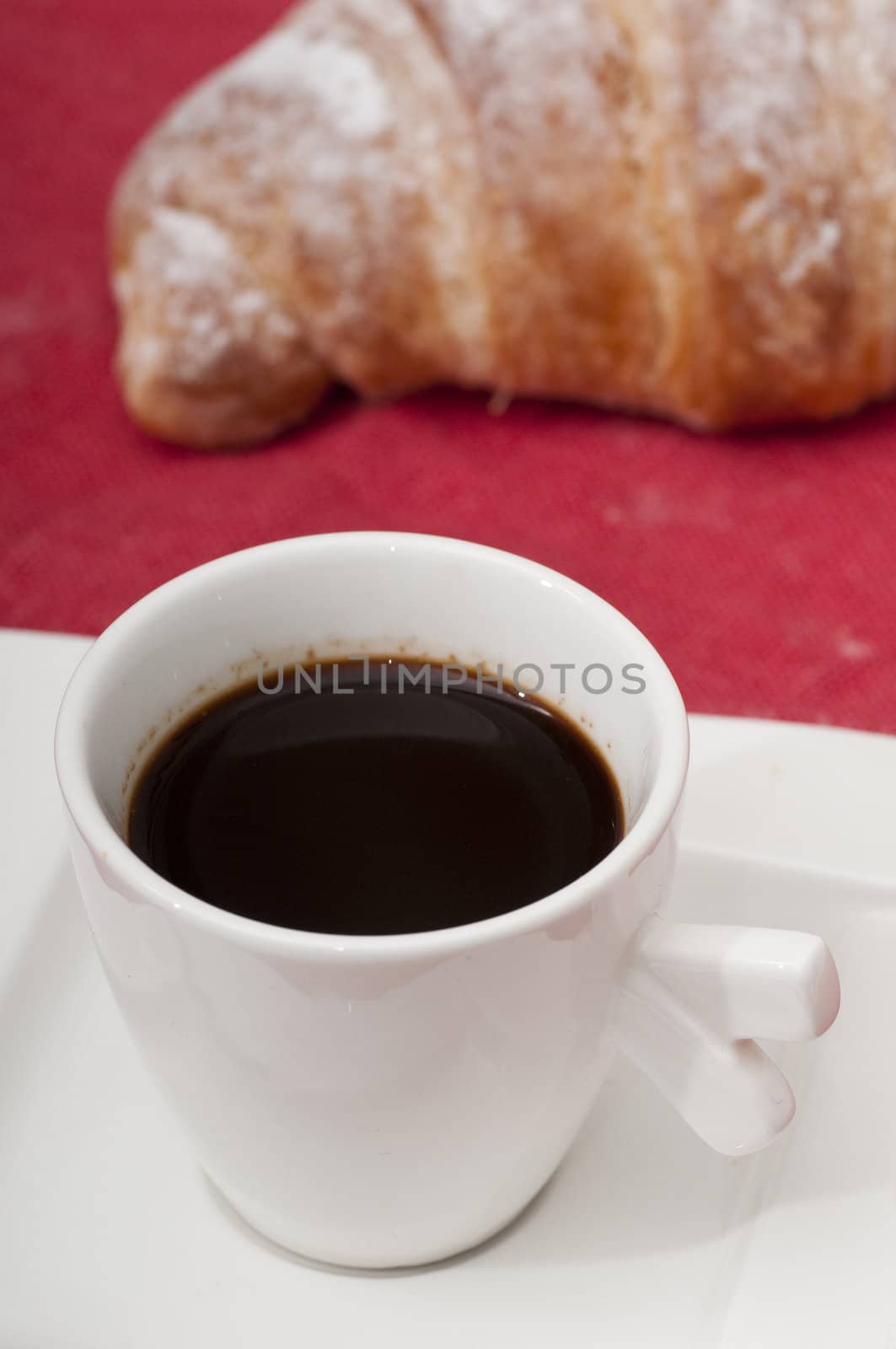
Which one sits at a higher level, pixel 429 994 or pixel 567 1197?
pixel 429 994

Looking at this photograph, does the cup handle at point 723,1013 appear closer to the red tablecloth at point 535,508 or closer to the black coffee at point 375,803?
the black coffee at point 375,803

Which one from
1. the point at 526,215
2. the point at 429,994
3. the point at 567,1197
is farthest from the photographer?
the point at 526,215

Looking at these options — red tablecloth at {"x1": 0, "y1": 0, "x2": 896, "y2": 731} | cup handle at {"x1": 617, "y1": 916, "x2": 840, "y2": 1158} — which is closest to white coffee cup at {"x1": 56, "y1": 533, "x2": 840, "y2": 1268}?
cup handle at {"x1": 617, "y1": 916, "x2": 840, "y2": 1158}

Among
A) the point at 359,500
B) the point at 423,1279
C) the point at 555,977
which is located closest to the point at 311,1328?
the point at 423,1279

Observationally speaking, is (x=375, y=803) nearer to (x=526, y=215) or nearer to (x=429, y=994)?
(x=429, y=994)

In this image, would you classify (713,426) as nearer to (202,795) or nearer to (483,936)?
(202,795)

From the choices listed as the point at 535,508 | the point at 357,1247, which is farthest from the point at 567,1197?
the point at 535,508
